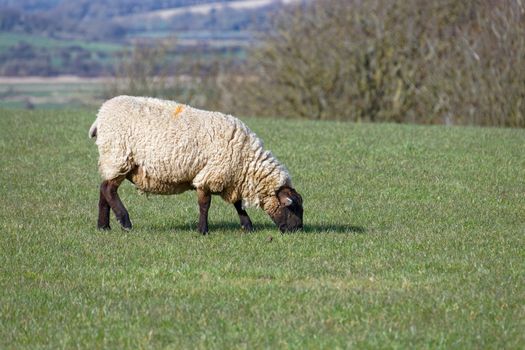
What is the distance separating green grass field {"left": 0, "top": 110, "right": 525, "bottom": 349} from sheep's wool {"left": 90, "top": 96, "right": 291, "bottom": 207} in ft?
2.04

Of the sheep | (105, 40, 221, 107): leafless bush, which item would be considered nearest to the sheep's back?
the sheep

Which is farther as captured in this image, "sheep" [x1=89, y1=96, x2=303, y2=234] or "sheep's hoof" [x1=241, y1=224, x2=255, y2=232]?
"sheep's hoof" [x1=241, y1=224, x2=255, y2=232]

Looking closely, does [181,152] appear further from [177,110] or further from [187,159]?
[177,110]

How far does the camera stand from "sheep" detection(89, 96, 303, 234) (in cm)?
1258

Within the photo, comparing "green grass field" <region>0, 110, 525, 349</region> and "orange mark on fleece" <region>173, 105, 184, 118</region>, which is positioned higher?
"orange mark on fleece" <region>173, 105, 184, 118</region>

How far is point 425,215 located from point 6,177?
7.66 m

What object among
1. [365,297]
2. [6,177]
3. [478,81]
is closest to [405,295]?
[365,297]

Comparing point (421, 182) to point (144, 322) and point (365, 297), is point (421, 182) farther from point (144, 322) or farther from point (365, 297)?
point (144, 322)

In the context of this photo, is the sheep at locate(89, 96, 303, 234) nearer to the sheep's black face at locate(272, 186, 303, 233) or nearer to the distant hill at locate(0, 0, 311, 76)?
the sheep's black face at locate(272, 186, 303, 233)

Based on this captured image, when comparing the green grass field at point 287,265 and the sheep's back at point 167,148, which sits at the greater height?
the sheep's back at point 167,148

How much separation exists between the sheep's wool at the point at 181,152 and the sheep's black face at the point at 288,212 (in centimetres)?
14

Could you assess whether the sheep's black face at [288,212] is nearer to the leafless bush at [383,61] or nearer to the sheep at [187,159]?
the sheep at [187,159]

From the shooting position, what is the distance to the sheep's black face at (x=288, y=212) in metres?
12.8

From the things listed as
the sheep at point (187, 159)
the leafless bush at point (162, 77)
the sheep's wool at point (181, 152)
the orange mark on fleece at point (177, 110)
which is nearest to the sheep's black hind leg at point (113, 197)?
the sheep at point (187, 159)
